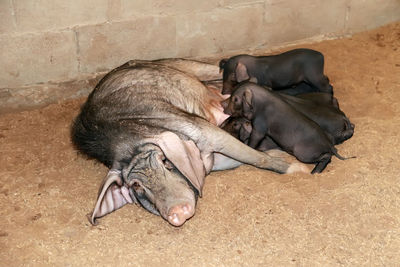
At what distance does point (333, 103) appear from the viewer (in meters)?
5.16

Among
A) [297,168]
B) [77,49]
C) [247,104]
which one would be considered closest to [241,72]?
[247,104]

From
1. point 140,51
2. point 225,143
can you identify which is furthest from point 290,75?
point 140,51

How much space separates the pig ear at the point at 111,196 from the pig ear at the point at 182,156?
466 millimetres

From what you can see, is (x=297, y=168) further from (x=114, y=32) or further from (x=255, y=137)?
(x=114, y=32)

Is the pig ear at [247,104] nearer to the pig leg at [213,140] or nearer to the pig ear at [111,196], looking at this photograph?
the pig leg at [213,140]

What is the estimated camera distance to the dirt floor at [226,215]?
3926 millimetres

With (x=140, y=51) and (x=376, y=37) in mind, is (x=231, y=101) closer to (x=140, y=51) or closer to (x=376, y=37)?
(x=140, y=51)

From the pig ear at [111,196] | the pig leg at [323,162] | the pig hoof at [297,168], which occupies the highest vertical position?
the pig leg at [323,162]

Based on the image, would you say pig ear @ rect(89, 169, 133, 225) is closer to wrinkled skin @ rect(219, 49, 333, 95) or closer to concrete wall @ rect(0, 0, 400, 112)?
wrinkled skin @ rect(219, 49, 333, 95)

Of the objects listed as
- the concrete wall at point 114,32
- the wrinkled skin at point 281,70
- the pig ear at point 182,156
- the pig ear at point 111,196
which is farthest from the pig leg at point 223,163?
the concrete wall at point 114,32

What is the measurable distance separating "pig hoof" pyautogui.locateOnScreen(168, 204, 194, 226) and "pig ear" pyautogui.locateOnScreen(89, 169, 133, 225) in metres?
0.60

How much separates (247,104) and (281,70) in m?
0.72

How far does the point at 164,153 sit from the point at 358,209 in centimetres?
153

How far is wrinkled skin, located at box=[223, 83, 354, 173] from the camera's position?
15.0ft
